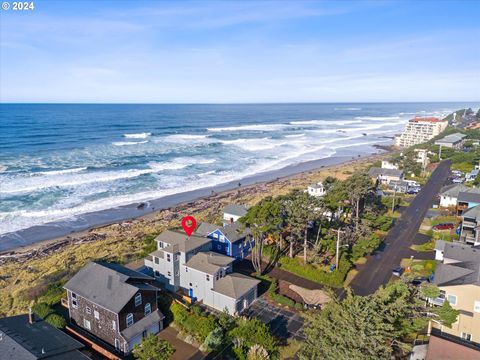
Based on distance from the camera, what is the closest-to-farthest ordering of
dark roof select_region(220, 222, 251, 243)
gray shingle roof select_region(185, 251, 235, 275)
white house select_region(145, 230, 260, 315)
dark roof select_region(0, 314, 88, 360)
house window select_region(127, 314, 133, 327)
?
1. dark roof select_region(0, 314, 88, 360)
2. house window select_region(127, 314, 133, 327)
3. white house select_region(145, 230, 260, 315)
4. gray shingle roof select_region(185, 251, 235, 275)
5. dark roof select_region(220, 222, 251, 243)

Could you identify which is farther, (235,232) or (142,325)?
(235,232)

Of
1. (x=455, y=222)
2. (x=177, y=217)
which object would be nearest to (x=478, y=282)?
(x=455, y=222)

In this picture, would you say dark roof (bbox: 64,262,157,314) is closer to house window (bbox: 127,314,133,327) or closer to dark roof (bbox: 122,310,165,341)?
house window (bbox: 127,314,133,327)

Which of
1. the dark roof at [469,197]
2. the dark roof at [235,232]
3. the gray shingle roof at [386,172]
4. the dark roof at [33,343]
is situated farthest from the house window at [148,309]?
the gray shingle roof at [386,172]

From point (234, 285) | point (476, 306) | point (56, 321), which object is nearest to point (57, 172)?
point (56, 321)

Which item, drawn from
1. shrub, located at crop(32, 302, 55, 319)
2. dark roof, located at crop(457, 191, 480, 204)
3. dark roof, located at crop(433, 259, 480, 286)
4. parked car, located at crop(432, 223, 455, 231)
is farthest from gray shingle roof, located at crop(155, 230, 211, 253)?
dark roof, located at crop(457, 191, 480, 204)

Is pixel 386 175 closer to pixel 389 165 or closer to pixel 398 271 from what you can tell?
pixel 389 165
